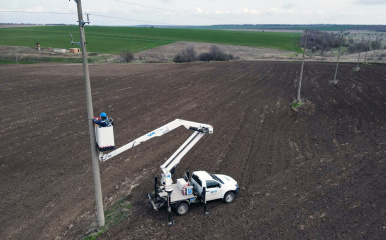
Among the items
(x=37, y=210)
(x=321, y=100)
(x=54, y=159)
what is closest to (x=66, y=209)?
(x=37, y=210)

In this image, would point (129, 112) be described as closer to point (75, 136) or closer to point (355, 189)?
point (75, 136)

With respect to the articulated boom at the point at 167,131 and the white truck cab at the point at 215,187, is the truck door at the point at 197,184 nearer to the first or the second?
the white truck cab at the point at 215,187

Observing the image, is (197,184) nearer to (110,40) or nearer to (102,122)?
(102,122)

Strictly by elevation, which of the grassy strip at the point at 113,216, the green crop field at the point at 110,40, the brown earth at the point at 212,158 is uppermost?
the green crop field at the point at 110,40

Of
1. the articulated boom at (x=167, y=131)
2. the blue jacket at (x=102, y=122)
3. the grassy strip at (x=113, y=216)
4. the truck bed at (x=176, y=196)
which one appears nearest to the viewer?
the blue jacket at (x=102, y=122)

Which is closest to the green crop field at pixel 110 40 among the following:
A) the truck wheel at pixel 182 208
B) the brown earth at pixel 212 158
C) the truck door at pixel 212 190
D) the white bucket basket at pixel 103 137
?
the brown earth at pixel 212 158

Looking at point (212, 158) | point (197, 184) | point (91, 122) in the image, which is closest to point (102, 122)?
point (91, 122)

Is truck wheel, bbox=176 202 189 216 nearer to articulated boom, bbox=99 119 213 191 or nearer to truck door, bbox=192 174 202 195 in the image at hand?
truck door, bbox=192 174 202 195
